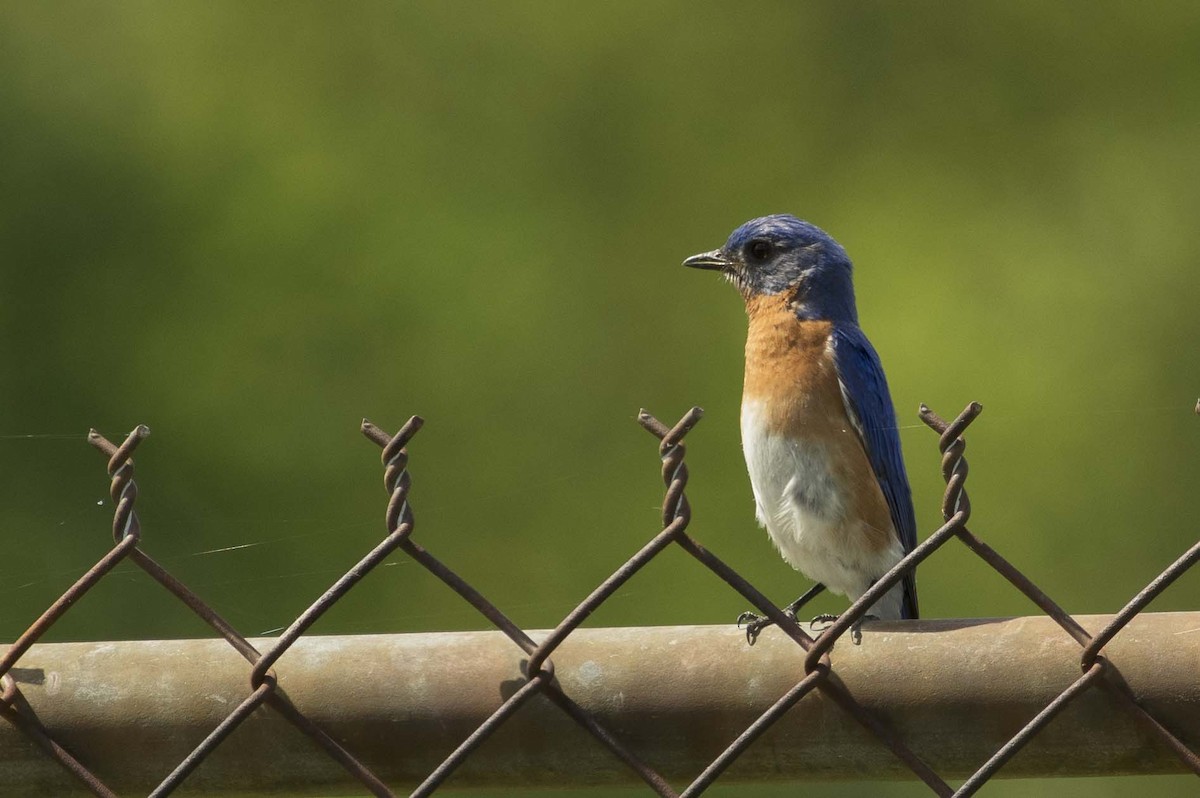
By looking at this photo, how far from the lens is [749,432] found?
11.2ft

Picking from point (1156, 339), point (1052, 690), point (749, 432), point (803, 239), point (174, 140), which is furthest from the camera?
point (174, 140)

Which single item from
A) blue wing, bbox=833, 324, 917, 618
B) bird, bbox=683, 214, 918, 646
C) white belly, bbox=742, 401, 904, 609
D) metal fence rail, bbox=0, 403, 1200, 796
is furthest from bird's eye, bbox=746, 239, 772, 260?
metal fence rail, bbox=0, 403, 1200, 796

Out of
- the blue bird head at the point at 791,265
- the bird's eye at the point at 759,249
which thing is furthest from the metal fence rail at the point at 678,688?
the bird's eye at the point at 759,249

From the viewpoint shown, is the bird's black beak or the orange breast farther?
the bird's black beak

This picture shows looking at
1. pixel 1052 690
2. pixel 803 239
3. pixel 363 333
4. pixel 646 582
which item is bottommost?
pixel 646 582

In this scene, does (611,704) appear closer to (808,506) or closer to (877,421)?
(808,506)

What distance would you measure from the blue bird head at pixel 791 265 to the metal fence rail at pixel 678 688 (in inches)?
78.9

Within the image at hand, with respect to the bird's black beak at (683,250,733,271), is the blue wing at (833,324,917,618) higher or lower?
lower

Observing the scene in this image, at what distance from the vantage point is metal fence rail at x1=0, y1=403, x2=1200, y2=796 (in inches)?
65.2

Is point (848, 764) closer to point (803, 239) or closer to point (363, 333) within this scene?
point (803, 239)

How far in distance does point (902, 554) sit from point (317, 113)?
4608mm

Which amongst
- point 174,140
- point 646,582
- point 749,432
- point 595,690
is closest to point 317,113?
point 174,140

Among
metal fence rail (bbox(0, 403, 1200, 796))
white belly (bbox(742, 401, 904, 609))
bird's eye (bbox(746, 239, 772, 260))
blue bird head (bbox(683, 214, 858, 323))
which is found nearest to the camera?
metal fence rail (bbox(0, 403, 1200, 796))

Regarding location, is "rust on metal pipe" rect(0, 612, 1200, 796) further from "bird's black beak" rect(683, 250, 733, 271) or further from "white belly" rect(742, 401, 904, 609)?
"bird's black beak" rect(683, 250, 733, 271)
